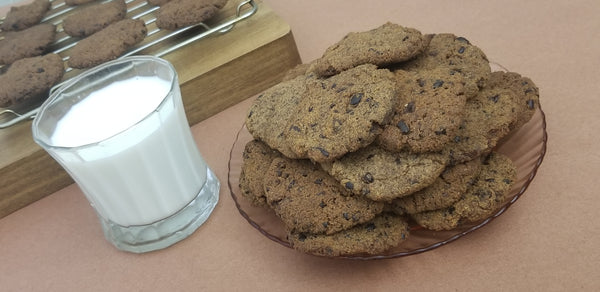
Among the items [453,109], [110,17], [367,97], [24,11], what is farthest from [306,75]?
[24,11]

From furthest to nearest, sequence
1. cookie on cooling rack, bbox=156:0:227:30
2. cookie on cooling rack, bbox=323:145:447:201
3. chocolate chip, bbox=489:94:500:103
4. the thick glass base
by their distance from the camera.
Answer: cookie on cooling rack, bbox=156:0:227:30
the thick glass base
chocolate chip, bbox=489:94:500:103
cookie on cooling rack, bbox=323:145:447:201

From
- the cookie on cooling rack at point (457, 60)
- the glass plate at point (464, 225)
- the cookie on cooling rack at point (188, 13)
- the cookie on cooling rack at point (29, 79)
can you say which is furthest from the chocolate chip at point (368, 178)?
the cookie on cooling rack at point (29, 79)

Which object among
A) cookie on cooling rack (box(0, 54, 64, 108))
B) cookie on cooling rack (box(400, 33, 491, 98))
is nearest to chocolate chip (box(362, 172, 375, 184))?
cookie on cooling rack (box(400, 33, 491, 98))

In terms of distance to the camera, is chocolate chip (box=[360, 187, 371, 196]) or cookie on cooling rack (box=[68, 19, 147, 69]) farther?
cookie on cooling rack (box=[68, 19, 147, 69])

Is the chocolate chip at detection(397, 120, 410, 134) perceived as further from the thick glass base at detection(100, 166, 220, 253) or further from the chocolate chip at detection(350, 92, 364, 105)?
the thick glass base at detection(100, 166, 220, 253)

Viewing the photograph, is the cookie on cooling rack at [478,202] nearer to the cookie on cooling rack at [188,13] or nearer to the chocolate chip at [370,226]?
the chocolate chip at [370,226]

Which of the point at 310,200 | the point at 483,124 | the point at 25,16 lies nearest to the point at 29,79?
the point at 25,16
